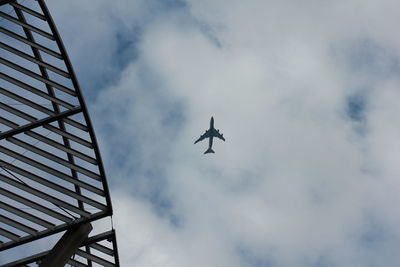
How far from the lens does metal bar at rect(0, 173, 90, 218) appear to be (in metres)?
24.1

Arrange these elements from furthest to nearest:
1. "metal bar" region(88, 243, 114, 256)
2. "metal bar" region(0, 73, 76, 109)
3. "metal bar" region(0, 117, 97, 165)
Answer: "metal bar" region(88, 243, 114, 256) → "metal bar" region(0, 117, 97, 165) → "metal bar" region(0, 73, 76, 109)

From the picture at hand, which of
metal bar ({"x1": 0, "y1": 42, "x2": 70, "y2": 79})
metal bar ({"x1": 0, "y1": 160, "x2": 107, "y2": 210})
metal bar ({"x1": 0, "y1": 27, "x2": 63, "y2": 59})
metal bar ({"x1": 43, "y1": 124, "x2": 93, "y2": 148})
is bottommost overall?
metal bar ({"x1": 0, "y1": 160, "x2": 107, "y2": 210})

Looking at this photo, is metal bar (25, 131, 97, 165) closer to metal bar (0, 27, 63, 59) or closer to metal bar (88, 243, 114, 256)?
metal bar (0, 27, 63, 59)

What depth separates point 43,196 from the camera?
2453 cm

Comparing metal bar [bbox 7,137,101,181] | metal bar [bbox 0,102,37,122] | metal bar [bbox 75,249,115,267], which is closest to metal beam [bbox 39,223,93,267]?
metal bar [bbox 75,249,115,267]

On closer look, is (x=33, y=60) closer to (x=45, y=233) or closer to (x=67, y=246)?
(x=45, y=233)

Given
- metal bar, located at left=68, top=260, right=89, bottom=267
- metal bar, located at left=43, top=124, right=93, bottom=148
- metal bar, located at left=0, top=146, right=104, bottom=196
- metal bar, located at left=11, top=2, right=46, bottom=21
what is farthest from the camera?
metal bar, located at left=68, top=260, right=89, bottom=267

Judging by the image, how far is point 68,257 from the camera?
23.7 metres

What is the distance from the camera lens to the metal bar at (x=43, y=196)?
949 inches

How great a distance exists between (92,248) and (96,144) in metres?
6.08

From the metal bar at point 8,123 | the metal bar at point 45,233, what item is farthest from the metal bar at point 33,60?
the metal bar at point 45,233

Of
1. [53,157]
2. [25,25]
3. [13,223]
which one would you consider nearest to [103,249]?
[13,223]

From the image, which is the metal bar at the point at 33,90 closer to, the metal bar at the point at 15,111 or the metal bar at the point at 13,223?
the metal bar at the point at 15,111

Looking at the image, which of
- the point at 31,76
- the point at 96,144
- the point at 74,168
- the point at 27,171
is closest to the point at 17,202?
the point at 27,171
